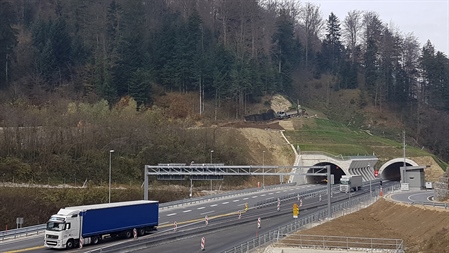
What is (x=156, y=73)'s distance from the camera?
103750 mm

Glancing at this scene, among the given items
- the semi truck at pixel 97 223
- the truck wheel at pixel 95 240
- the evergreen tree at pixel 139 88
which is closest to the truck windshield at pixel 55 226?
the semi truck at pixel 97 223

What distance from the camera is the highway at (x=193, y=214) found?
37109 millimetres

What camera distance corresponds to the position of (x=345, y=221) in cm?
4806

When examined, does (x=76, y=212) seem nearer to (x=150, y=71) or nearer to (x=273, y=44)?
(x=150, y=71)

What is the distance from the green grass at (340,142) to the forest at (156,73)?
41.6 ft

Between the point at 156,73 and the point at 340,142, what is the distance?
38.7m

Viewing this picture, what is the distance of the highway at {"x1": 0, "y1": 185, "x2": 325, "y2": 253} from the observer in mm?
37109

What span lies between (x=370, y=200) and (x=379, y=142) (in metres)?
45.8

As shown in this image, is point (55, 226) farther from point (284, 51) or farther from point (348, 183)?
point (284, 51)

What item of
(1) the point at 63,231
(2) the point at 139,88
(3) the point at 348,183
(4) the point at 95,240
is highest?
(2) the point at 139,88

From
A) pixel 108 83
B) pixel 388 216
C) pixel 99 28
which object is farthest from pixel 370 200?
pixel 99 28

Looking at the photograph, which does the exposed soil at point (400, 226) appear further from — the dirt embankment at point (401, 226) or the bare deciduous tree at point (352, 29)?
the bare deciduous tree at point (352, 29)

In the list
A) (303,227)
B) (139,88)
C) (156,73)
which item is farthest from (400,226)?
(156,73)

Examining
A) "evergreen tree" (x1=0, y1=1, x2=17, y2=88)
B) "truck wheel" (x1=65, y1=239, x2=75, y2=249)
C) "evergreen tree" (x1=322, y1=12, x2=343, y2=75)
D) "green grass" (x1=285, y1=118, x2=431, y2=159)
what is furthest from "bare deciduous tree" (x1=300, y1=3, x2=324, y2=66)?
"truck wheel" (x1=65, y1=239, x2=75, y2=249)
